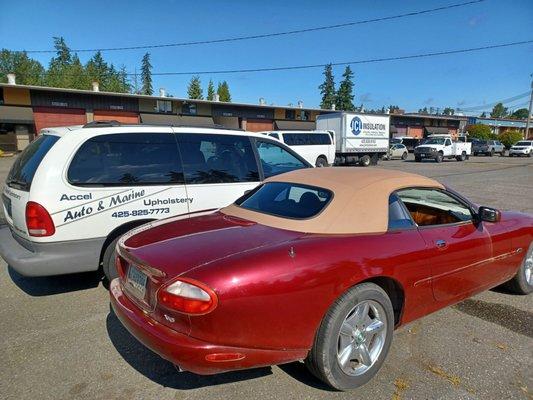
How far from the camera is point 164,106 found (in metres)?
36.9

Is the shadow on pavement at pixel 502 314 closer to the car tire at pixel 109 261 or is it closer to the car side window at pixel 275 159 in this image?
the car side window at pixel 275 159

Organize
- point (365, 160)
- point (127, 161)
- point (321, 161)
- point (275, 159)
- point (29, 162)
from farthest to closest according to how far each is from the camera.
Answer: point (365, 160) < point (321, 161) < point (275, 159) < point (127, 161) < point (29, 162)

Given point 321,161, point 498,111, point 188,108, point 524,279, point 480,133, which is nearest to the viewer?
point 524,279

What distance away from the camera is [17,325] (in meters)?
3.38

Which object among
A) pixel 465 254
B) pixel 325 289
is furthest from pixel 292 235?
pixel 465 254

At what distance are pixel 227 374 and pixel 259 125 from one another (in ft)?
135

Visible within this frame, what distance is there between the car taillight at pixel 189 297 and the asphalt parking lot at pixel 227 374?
764 millimetres

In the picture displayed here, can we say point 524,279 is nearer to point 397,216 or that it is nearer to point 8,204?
point 397,216

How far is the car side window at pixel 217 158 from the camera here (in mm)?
4434

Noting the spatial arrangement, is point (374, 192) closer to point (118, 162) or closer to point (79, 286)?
point (118, 162)

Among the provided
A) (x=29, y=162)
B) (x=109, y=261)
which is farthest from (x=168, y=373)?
(x=29, y=162)

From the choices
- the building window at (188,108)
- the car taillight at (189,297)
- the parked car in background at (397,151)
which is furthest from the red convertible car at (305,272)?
the building window at (188,108)

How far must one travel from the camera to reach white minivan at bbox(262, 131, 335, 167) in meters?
20.0

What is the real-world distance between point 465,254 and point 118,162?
3472 millimetres
